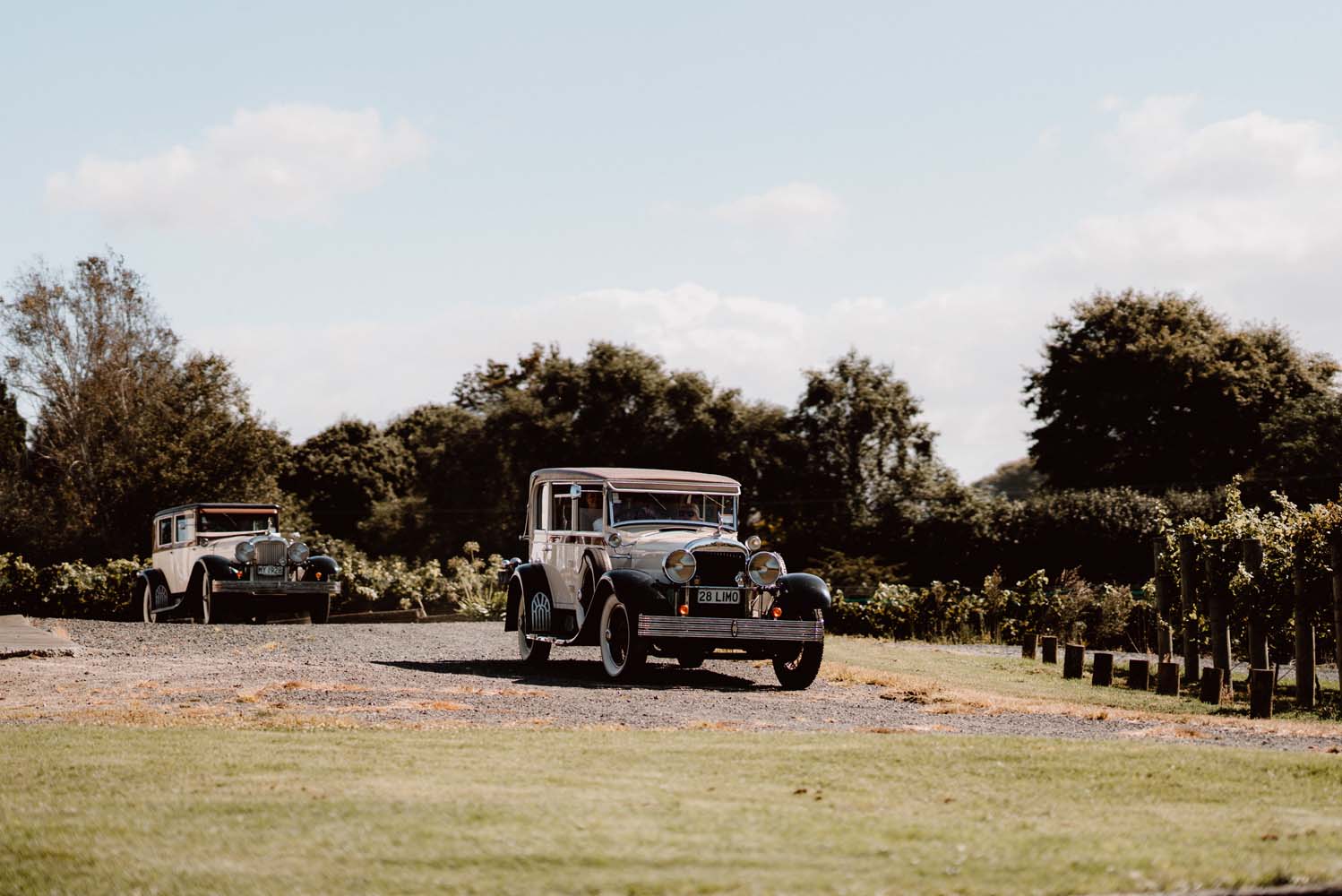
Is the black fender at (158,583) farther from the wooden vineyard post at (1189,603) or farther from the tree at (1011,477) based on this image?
the tree at (1011,477)

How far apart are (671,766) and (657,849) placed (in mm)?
2287

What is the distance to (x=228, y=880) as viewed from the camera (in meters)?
5.52

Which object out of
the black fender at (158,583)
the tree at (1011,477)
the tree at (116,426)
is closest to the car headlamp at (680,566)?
the black fender at (158,583)

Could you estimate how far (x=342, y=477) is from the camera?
221 feet

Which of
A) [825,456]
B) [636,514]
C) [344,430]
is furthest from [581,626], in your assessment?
[344,430]

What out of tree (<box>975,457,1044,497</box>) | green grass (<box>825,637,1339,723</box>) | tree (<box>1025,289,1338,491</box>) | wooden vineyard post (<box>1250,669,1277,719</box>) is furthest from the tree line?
tree (<box>975,457,1044,497</box>)

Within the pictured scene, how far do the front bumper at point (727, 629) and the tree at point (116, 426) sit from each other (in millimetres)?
29849

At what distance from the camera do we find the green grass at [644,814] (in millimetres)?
5688

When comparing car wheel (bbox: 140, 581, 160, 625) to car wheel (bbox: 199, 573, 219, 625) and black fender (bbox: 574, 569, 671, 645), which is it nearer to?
car wheel (bbox: 199, 573, 219, 625)

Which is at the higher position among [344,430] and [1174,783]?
[344,430]

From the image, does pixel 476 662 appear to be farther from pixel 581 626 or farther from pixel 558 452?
pixel 558 452

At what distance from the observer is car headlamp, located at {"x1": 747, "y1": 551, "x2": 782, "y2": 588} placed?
14.9 metres

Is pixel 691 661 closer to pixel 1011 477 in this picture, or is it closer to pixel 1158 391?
pixel 1158 391

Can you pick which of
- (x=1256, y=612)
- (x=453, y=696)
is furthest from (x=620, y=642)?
(x=1256, y=612)
